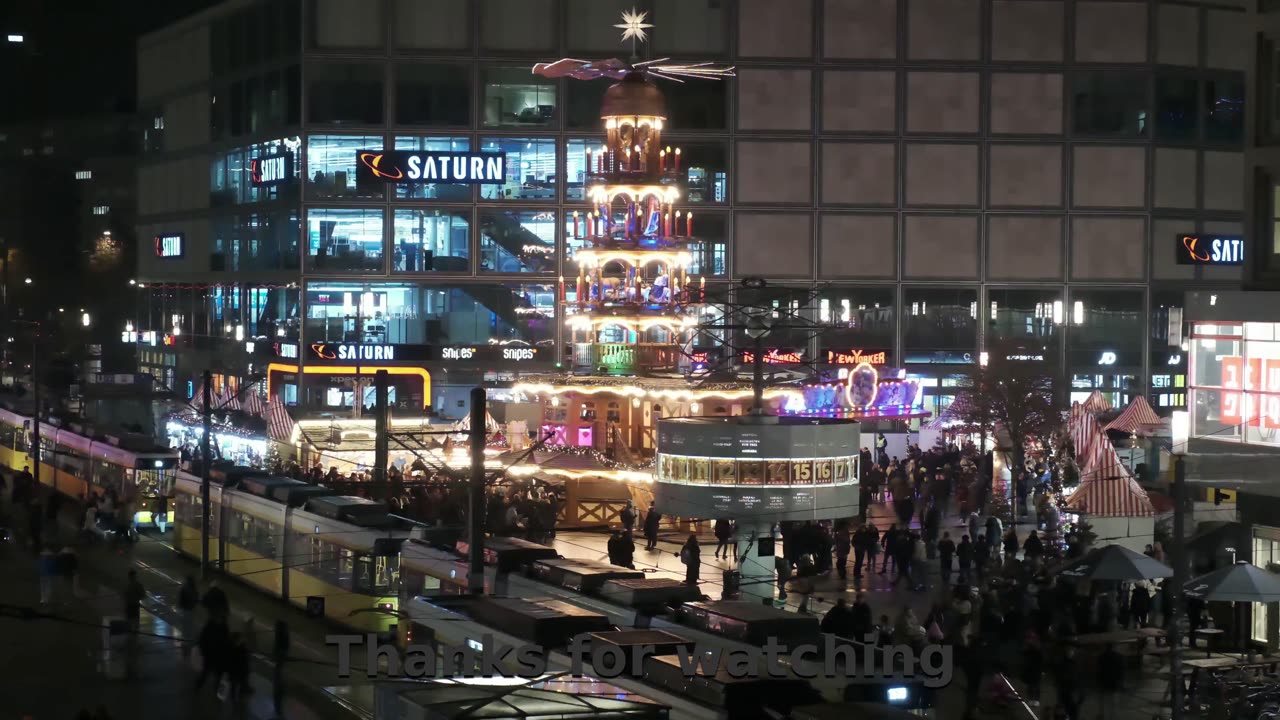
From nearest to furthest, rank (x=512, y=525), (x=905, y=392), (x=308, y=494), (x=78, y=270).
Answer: (x=308, y=494) < (x=512, y=525) < (x=905, y=392) < (x=78, y=270)

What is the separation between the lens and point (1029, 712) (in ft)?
74.0

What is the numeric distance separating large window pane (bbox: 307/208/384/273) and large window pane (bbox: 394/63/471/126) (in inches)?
175

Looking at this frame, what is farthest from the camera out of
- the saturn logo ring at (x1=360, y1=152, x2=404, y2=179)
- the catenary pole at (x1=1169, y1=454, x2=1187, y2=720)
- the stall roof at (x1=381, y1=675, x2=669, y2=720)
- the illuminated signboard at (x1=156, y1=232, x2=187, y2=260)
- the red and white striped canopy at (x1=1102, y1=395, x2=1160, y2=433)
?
the illuminated signboard at (x1=156, y1=232, x2=187, y2=260)

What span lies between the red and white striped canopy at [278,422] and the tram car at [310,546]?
11.9 m

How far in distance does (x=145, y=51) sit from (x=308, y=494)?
6650cm

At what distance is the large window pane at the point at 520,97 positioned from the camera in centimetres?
7100

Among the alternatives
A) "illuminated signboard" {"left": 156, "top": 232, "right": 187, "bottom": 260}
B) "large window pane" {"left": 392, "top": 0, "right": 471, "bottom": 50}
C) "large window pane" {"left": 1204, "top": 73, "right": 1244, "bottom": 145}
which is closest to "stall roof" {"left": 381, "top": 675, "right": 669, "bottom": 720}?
"large window pane" {"left": 392, "top": 0, "right": 471, "bottom": 50}

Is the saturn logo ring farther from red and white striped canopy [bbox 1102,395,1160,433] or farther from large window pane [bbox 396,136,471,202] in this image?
red and white striped canopy [bbox 1102,395,1160,433]

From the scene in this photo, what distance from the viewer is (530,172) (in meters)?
71.4

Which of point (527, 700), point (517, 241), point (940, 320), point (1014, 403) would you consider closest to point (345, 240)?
point (517, 241)

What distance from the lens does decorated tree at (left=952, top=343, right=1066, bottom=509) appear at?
51594mm

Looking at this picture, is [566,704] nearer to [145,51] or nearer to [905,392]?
[905,392]

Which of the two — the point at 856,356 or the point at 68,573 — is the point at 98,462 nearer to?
the point at 68,573

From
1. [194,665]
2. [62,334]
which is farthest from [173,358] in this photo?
[194,665]
